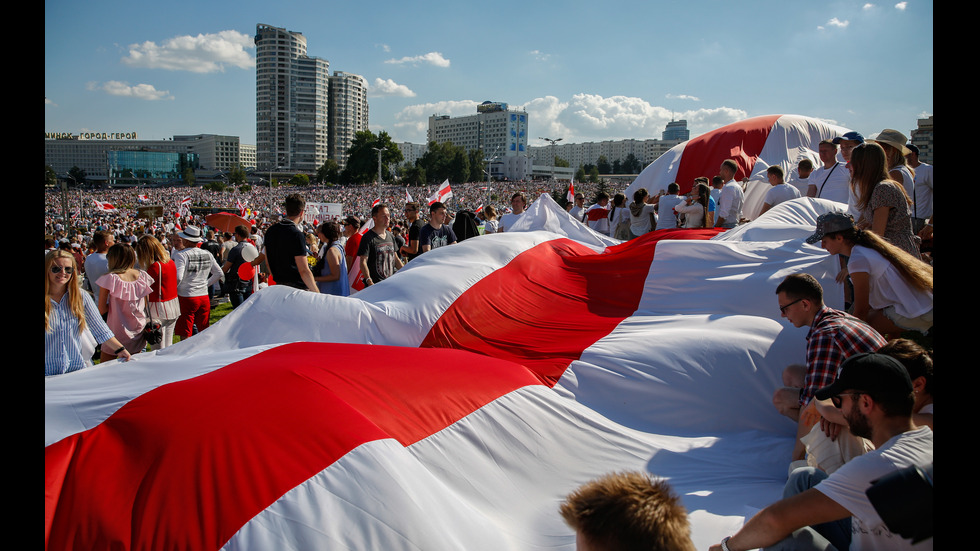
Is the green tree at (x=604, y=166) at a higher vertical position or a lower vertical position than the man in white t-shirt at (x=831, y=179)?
higher

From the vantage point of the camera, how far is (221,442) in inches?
90.0

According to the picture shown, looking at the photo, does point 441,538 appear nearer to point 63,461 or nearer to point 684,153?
point 63,461

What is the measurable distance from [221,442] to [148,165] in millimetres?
154732

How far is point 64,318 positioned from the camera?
3.68 meters

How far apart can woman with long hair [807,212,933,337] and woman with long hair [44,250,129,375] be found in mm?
4496

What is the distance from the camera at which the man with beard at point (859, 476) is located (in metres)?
1.83

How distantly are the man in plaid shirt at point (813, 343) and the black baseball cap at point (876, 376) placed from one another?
850 millimetres

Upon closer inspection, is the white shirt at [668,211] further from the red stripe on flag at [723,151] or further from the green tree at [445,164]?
the green tree at [445,164]

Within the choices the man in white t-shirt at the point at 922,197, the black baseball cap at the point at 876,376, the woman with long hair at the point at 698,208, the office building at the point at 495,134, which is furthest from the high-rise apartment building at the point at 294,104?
the black baseball cap at the point at 876,376

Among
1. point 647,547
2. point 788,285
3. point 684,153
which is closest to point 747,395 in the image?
point 788,285

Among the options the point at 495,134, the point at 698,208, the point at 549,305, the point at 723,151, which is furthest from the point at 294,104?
the point at 549,305

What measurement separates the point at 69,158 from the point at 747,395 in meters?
177

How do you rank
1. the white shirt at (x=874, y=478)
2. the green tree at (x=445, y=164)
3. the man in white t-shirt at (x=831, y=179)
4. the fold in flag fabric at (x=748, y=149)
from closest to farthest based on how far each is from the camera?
1. the white shirt at (x=874, y=478)
2. the man in white t-shirt at (x=831, y=179)
3. the fold in flag fabric at (x=748, y=149)
4. the green tree at (x=445, y=164)

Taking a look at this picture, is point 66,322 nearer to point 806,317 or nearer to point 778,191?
point 806,317
